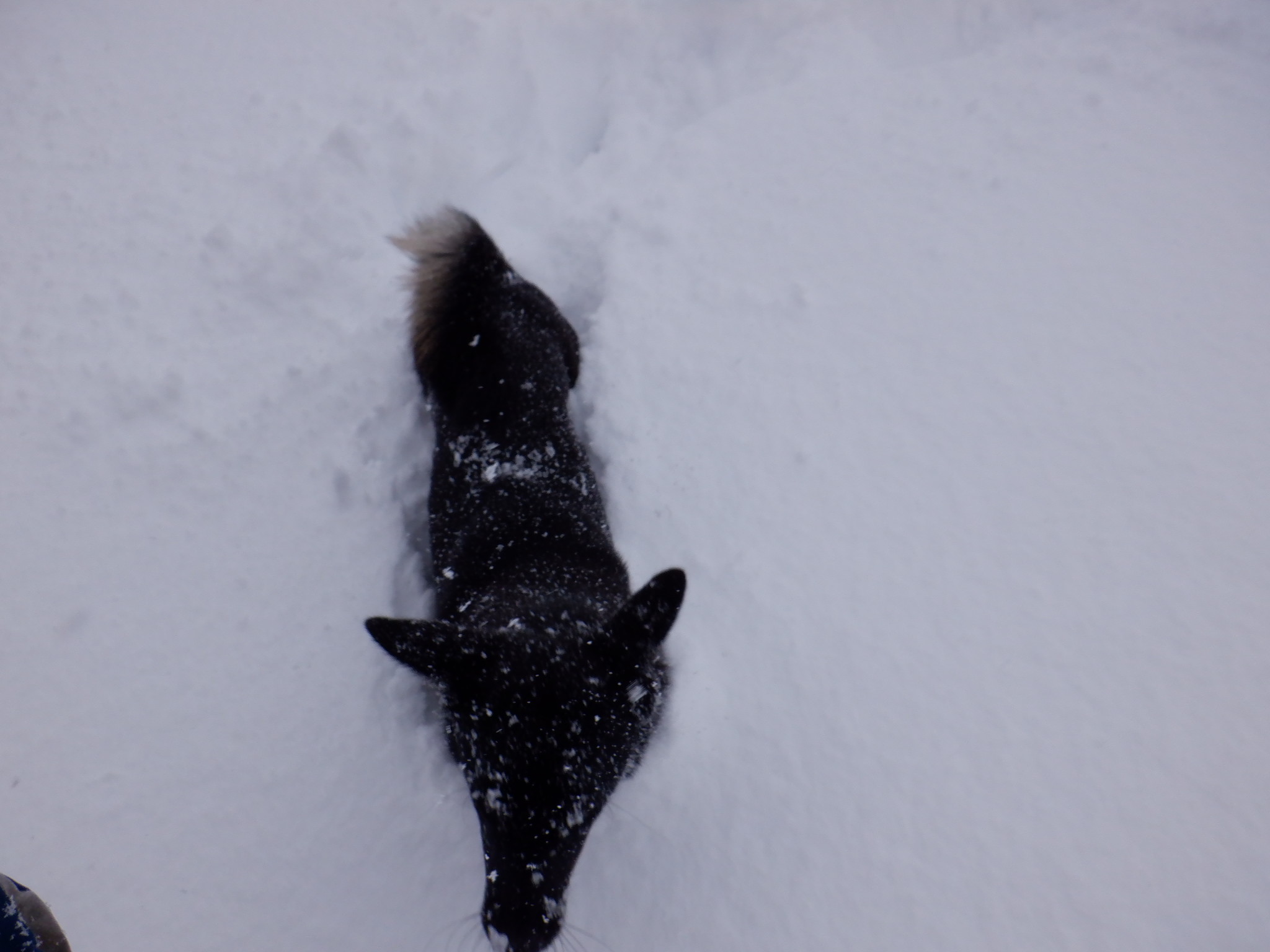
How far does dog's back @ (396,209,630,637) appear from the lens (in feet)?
7.72

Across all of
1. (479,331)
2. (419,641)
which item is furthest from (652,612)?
(479,331)

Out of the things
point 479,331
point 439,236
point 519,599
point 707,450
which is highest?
point 439,236

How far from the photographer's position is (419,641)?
169 centimetres

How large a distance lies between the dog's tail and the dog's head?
1280mm

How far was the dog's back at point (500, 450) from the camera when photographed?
92.6 inches

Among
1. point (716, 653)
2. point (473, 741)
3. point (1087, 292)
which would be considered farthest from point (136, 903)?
point (1087, 292)

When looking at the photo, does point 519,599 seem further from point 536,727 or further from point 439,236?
→ point 439,236

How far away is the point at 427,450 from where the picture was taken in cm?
327

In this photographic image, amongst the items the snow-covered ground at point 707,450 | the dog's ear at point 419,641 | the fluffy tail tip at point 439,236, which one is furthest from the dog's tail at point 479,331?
the dog's ear at point 419,641

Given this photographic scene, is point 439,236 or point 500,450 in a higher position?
point 439,236

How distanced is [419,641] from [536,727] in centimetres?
42

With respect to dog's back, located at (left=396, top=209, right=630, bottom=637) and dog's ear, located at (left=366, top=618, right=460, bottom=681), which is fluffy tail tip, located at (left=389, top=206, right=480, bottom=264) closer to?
dog's back, located at (left=396, top=209, right=630, bottom=637)

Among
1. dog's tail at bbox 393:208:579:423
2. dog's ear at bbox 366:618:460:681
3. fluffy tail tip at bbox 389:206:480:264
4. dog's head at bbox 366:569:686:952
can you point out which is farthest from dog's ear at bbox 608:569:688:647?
fluffy tail tip at bbox 389:206:480:264

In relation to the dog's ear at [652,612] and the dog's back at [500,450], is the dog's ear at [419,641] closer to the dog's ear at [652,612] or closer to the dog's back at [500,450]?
the dog's back at [500,450]
